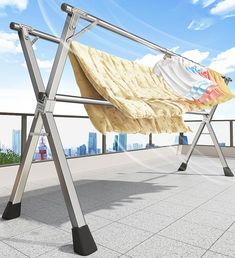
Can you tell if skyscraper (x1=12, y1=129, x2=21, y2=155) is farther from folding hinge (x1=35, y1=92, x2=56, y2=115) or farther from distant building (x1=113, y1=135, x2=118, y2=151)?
folding hinge (x1=35, y1=92, x2=56, y2=115)

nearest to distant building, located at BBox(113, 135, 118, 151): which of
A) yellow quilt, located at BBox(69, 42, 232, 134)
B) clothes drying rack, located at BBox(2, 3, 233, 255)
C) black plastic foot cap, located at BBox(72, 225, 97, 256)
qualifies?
yellow quilt, located at BBox(69, 42, 232, 134)

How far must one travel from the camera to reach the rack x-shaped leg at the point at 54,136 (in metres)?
1.29

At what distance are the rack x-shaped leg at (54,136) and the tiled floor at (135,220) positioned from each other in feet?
0.25

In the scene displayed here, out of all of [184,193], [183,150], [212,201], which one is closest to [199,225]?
[212,201]

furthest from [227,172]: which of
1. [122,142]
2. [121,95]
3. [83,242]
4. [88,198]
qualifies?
[83,242]

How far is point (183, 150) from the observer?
17.5 feet

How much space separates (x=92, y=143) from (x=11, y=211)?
2223mm

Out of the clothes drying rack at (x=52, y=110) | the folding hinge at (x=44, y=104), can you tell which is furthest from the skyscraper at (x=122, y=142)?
the folding hinge at (x=44, y=104)

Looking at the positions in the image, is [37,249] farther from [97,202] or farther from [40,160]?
[40,160]

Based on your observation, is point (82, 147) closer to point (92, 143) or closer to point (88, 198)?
point (92, 143)

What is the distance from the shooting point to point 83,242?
1.23 m

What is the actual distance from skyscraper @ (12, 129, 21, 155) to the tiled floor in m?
0.65

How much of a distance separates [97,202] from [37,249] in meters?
0.83

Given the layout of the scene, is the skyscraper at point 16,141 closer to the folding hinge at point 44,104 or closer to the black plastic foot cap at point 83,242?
the folding hinge at point 44,104
